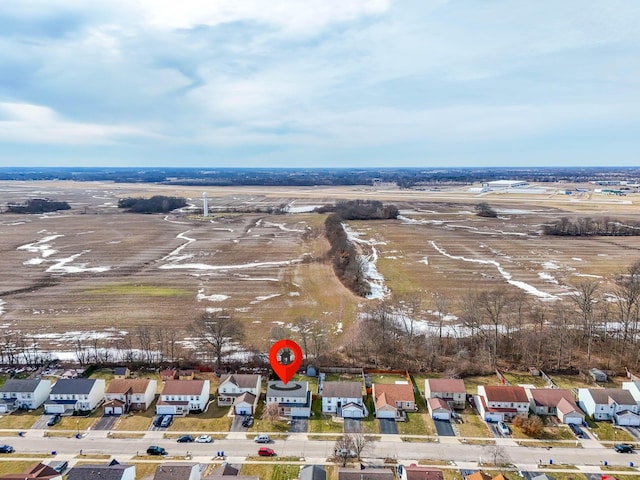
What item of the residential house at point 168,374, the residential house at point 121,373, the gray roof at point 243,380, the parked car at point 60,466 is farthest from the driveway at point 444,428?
the residential house at point 121,373

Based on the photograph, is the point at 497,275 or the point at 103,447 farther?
the point at 497,275

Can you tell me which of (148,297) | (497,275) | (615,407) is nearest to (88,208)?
(148,297)

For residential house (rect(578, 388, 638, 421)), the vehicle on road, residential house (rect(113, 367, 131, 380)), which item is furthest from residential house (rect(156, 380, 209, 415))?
residential house (rect(578, 388, 638, 421))

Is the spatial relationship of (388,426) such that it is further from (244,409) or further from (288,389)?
(244,409)

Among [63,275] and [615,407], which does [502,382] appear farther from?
[63,275]

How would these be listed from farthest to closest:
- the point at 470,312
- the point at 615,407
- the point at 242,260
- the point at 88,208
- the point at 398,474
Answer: the point at 88,208, the point at 242,260, the point at 470,312, the point at 615,407, the point at 398,474
